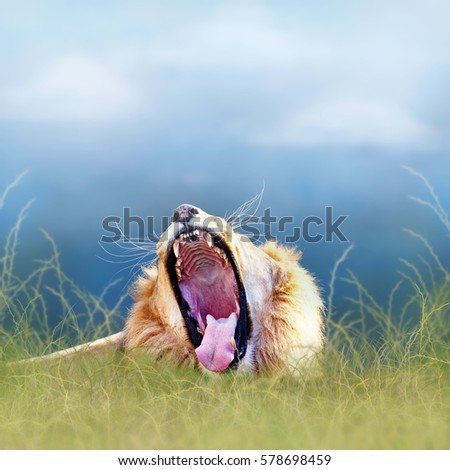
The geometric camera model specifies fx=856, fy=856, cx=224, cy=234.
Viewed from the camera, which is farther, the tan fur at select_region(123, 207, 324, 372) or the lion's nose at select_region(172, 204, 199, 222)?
the tan fur at select_region(123, 207, 324, 372)

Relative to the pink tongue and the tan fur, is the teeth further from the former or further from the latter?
the pink tongue

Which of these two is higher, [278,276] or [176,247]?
[176,247]

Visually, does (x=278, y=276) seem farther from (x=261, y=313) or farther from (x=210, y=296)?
(x=210, y=296)

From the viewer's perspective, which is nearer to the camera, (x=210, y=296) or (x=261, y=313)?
(x=261, y=313)

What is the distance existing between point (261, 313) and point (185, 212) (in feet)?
2.76

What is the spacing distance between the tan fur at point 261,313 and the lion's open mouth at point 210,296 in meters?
0.05

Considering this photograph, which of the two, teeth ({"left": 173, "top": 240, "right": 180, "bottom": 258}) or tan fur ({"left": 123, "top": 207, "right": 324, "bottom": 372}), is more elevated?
teeth ({"left": 173, "top": 240, "right": 180, "bottom": 258})

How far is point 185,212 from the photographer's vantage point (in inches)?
217

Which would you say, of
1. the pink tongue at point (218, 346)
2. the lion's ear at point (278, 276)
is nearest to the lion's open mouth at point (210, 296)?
the pink tongue at point (218, 346)

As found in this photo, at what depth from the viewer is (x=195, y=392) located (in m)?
5.28

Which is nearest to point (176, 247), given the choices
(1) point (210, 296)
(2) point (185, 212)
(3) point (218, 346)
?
(2) point (185, 212)

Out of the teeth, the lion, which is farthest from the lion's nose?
the teeth

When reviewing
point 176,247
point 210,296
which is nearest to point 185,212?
point 176,247

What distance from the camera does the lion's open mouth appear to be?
5.60 metres
